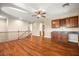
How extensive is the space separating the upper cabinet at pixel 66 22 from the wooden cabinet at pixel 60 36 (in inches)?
6.8

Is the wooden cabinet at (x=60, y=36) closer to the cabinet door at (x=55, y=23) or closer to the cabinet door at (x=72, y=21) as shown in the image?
the cabinet door at (x=55, y=23)

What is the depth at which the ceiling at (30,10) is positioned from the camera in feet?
8.68

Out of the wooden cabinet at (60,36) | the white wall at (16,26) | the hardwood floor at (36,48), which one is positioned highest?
the white wall at (16,26)

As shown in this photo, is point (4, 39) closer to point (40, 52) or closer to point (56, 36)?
point (40, 52)

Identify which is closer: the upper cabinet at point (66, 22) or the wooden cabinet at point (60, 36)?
the upper cabinet at point (66, 22)

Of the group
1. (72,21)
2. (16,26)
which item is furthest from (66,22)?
(16,26)

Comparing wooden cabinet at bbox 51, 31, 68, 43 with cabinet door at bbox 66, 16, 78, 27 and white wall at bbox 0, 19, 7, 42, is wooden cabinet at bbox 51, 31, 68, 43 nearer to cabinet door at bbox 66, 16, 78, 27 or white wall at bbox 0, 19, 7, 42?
cabinet door at bbox 66, 16, 78, 27

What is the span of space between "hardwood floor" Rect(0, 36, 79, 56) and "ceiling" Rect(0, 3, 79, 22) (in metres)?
0.57

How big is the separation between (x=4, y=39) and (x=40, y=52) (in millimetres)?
897

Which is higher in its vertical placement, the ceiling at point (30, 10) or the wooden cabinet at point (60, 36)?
the ceiling at point (30, 10)

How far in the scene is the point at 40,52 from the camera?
8.90 ft

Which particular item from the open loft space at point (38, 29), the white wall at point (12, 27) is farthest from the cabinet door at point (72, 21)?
the white wall at point (12, 27)

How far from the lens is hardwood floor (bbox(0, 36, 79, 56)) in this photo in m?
2.66

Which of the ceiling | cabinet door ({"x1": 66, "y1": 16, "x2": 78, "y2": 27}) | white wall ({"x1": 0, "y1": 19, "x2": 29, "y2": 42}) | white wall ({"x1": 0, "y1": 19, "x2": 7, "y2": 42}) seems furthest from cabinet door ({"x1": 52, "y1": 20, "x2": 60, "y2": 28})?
white wall ({"x1": 0, "y1": 19, "x2": 7, "y2": 42})
